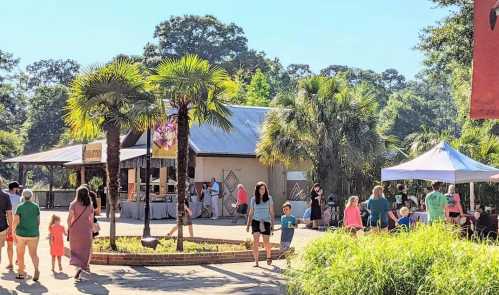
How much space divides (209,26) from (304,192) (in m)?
67.0

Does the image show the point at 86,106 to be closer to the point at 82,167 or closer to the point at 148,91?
the point at 148,91

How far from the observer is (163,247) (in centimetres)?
1612

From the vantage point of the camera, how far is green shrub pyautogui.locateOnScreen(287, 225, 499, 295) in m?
5.86

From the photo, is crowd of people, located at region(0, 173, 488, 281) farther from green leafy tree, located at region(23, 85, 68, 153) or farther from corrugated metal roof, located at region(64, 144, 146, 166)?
green leafy tree, located at region(23, 85, 68, 153)

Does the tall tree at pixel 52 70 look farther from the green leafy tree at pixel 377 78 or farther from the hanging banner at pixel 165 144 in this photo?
the hanging banner at pixel 165 144

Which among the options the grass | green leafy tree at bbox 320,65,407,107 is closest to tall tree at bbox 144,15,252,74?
green leafy tree at bbox 320,65,407,107

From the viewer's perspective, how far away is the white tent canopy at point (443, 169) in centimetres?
1892

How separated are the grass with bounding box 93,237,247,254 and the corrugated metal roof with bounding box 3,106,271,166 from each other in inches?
527

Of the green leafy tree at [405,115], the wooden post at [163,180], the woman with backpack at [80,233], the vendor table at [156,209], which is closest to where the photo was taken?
the woman with backpack at [80,233]

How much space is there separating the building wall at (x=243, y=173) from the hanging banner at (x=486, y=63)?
27.4 m

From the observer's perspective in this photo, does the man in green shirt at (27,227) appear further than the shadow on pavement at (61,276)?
No

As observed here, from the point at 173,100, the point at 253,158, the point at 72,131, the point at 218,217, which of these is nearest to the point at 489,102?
the point at 173,100

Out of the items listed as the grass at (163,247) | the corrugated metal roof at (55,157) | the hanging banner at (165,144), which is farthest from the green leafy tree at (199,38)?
the grass at (163,247)

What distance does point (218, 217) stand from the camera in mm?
30000
